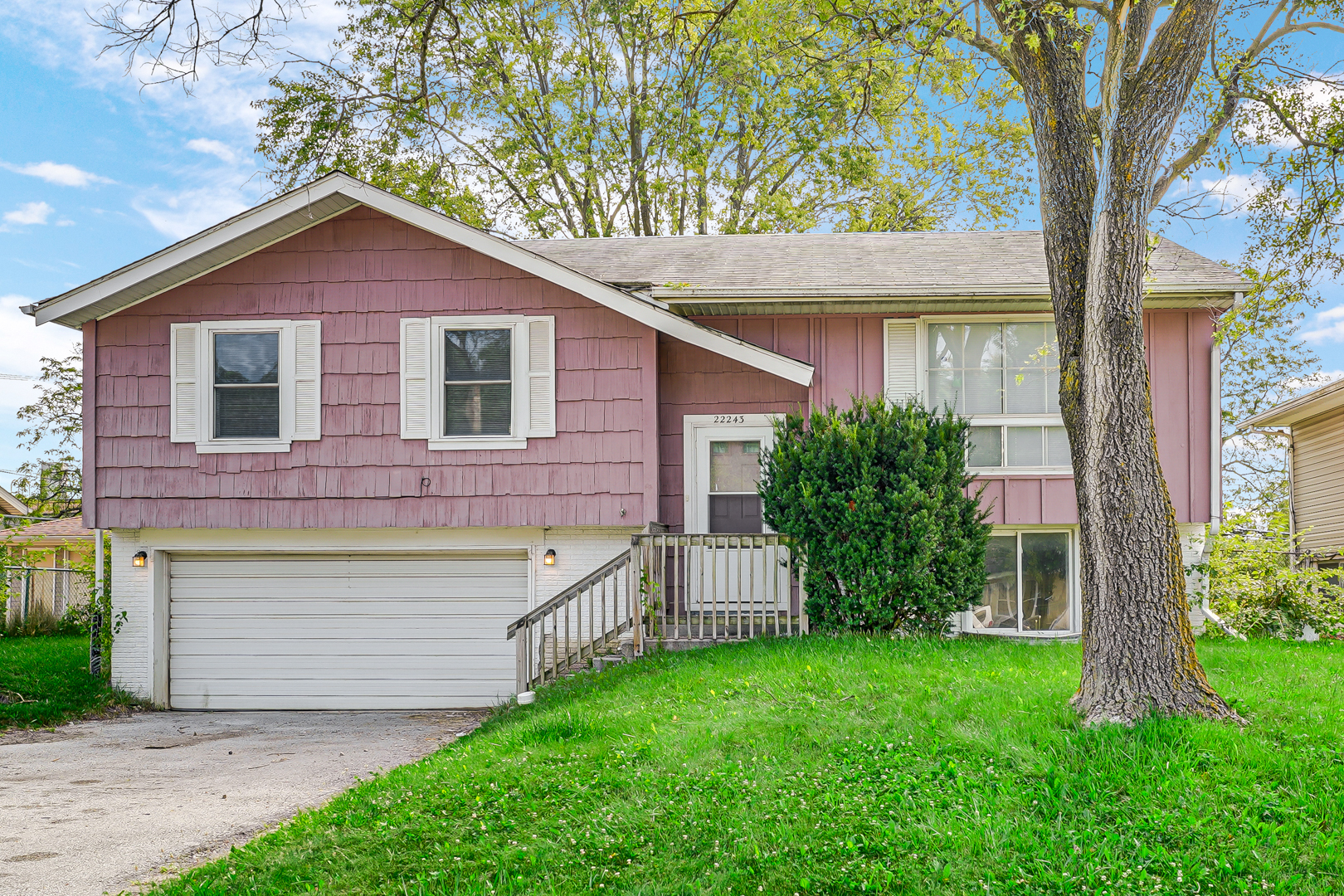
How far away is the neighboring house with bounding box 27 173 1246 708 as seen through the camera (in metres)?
10.6

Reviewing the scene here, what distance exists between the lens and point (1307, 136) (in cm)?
817

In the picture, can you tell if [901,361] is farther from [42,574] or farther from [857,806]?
[42,574]

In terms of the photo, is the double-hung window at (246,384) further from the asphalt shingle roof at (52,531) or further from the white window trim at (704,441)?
the asphalt shingle roof at (52,531)

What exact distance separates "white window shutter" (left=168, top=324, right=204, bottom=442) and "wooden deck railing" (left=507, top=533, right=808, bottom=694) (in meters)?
4.52

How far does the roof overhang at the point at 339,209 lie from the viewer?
10.2 metres

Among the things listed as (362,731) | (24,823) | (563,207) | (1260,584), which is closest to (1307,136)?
(1260,584)

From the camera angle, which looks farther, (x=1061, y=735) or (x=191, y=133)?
(x=191, y=133)

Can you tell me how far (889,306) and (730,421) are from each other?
2.23 m

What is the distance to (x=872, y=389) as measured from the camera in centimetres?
1120

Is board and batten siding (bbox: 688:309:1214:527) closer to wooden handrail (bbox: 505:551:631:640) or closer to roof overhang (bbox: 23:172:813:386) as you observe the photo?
A: roof overhang (bbox: 23:172:813:386)

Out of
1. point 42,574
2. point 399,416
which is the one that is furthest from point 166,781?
point 42,574

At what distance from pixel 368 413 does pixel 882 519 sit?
571cm

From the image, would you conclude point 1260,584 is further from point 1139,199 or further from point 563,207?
point 563,207

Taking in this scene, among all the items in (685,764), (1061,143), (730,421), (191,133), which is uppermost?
(191,133)
